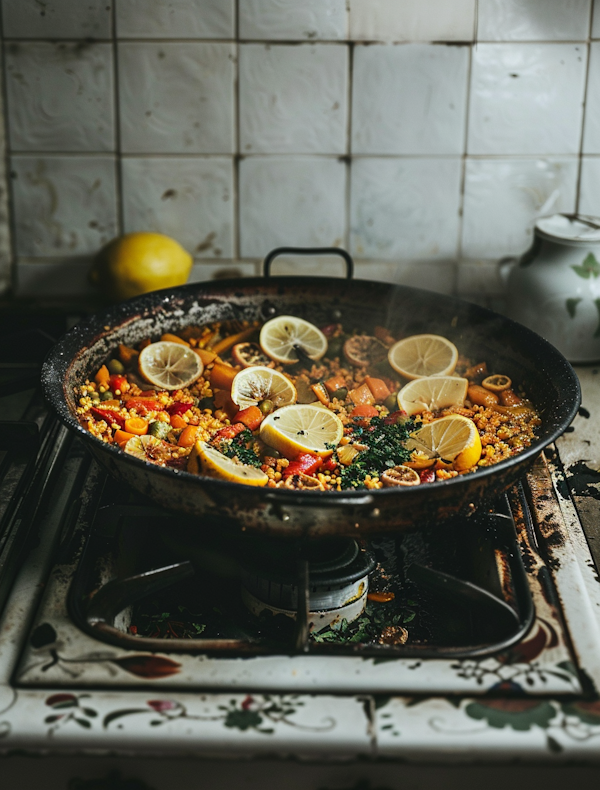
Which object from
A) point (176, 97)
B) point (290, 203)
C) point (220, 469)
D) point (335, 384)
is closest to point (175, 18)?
point (176, 97)

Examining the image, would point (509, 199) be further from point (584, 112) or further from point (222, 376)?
point (222, 376)

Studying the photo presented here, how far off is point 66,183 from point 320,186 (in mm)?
583

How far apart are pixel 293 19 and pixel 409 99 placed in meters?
0.30

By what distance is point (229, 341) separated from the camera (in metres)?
1.55

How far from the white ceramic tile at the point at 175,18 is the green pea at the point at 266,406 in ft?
2.71

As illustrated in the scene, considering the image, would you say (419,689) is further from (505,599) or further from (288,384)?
(288,384)

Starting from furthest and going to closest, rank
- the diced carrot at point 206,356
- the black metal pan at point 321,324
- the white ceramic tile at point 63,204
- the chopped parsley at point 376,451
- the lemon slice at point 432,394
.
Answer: the white ceramic tile at point 63,204 → the diced carrot at point 206,356 → the lemon slice at point 432,394 → the chopped parsley at point 376,451 → the black metal pan at point 321,324

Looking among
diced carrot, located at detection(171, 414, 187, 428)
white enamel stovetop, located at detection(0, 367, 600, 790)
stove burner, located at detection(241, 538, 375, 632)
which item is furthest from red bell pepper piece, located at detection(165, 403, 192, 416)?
white enamel stovetop, located at detection(0, 367, 600, 790)

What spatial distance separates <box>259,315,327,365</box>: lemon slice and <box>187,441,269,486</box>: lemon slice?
443mm

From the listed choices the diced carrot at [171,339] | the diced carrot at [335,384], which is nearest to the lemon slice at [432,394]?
the diced carrot at [335,384]

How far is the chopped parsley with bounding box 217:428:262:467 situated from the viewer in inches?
47.6

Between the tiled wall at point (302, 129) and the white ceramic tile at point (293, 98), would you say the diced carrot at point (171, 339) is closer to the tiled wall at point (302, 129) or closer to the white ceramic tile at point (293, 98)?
the tiled wall at point (302, 129)

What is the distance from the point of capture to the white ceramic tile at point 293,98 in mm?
1629

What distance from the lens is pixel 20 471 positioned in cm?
124
